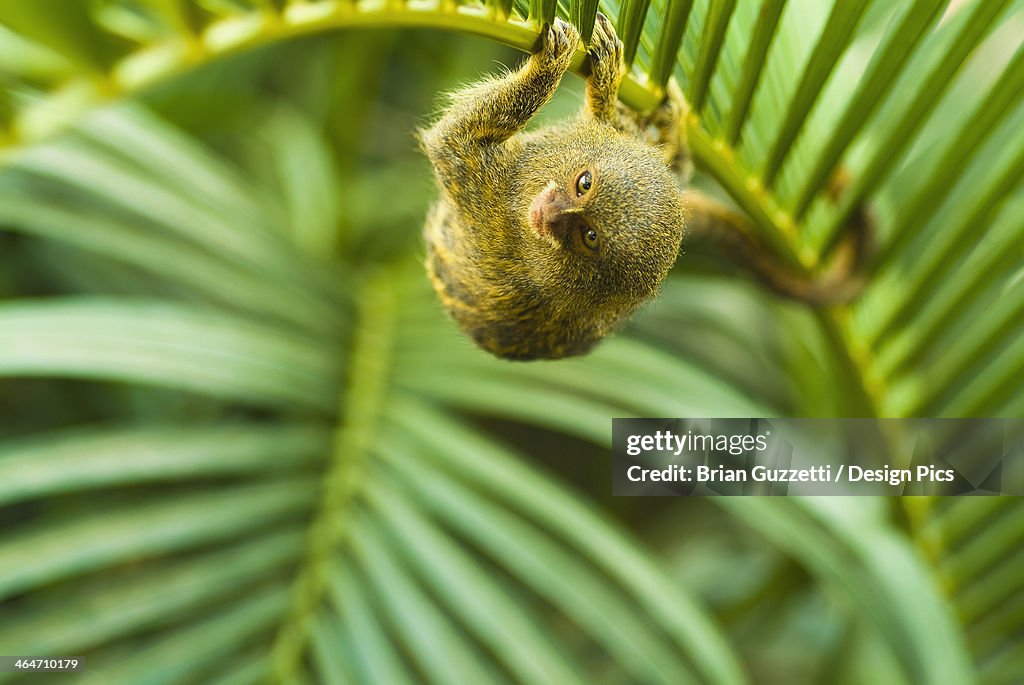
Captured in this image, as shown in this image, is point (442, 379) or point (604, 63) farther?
point (442, 379)

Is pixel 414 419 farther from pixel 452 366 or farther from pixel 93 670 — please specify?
pixel 93 670

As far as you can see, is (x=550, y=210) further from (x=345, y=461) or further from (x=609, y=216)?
(x=345, y=461)

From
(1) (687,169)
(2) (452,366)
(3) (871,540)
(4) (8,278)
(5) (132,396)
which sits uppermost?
(4) (8,278)

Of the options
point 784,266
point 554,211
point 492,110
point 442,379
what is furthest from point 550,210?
point 442,379

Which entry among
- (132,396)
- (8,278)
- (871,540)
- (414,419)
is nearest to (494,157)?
(414,419)

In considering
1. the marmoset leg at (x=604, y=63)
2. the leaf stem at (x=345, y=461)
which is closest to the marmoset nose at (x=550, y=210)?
the marmoset leg at (x=604, y=63)

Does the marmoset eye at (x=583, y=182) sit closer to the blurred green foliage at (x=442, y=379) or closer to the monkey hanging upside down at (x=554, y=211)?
the monkey hanging upside down at (x=554, y=211)

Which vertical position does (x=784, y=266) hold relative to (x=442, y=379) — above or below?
below
